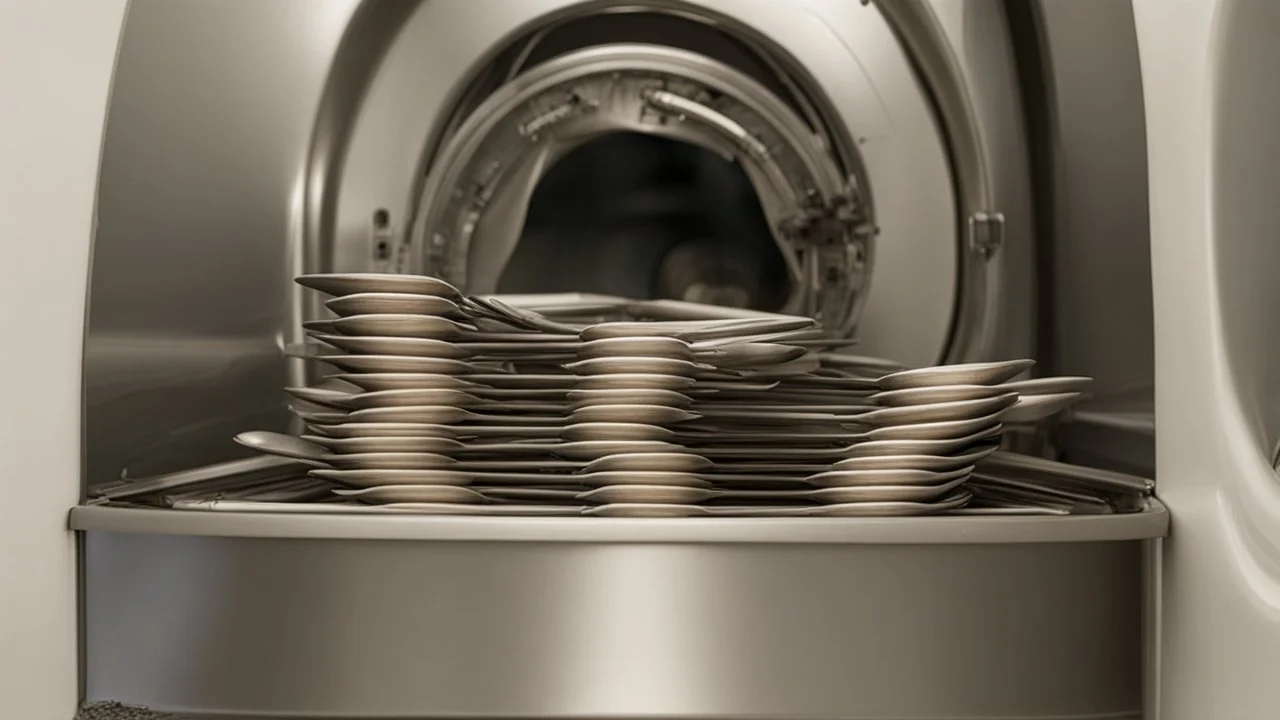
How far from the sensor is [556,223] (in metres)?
1.57

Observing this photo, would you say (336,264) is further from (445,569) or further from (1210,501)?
(1210,501)

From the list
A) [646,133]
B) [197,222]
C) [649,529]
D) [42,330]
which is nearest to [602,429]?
[649,529]

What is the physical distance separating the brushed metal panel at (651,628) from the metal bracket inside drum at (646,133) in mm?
714

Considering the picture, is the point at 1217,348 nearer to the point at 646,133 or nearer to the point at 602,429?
the point at 602,429

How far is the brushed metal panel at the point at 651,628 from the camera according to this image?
69 centimetres

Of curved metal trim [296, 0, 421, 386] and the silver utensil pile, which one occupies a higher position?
curved metal trim [296, 0, 421, 386]

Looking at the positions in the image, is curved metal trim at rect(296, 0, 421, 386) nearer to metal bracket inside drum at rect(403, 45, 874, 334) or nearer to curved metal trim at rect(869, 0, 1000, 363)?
metal bracket inside drum at rect(403, 45, 874, 334)

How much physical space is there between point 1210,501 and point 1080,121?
47 cm

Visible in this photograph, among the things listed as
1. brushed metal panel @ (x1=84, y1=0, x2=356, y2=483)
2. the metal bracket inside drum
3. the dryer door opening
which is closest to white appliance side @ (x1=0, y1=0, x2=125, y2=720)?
brushed metal panel @ (x1=84, y1=0, x2=356, y2=483)

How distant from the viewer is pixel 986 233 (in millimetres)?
1246

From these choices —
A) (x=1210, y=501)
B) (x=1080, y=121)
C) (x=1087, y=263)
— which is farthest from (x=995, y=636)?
(x=1080, y=121)

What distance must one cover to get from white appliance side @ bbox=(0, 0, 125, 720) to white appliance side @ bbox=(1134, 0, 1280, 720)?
0.69 metres

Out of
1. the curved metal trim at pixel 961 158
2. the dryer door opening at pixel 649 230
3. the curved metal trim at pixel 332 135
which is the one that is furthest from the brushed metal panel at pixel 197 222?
the curved metal trim at pixel 961 158

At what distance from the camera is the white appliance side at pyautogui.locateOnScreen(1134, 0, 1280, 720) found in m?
0.65
